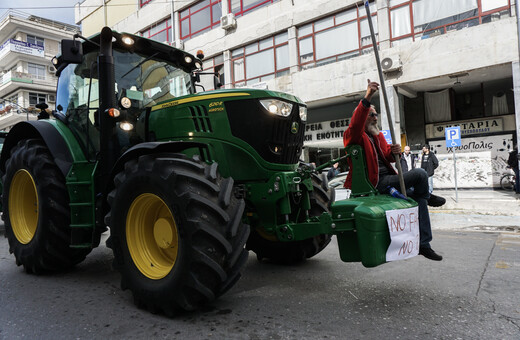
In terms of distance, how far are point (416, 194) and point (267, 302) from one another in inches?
71.6

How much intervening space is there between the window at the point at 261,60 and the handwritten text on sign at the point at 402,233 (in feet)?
53.9

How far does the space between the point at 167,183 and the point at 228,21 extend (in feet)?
62.2

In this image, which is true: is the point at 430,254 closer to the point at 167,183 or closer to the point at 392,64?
the point at 167,183

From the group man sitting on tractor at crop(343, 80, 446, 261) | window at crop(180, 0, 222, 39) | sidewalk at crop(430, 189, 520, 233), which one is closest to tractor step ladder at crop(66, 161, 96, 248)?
man sitting on tractor at crop(343, 80, 446, 261)

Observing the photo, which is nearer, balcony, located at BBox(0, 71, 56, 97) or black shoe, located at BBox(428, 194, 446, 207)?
black shoe, located at BBox(428, 194, 446, 207)

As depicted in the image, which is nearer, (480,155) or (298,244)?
(298,244)

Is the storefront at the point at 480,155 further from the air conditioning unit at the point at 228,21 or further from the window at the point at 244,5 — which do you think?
the air conditioning unit at the point at 228,21

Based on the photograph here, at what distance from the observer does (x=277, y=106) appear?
3.59 metres

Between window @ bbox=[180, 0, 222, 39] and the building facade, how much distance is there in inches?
3.0

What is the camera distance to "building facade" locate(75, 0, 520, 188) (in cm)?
1400

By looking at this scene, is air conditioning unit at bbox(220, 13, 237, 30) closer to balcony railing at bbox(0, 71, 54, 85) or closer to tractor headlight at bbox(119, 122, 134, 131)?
tractor headlight at bbox(119, 122, 134, 131)

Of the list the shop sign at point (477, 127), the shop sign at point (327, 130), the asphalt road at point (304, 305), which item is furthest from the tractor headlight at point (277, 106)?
the shop sign at point (477, 127)

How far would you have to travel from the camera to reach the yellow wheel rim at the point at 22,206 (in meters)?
4.84

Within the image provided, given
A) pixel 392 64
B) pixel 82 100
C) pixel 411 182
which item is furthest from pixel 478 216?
pixel 82 100
